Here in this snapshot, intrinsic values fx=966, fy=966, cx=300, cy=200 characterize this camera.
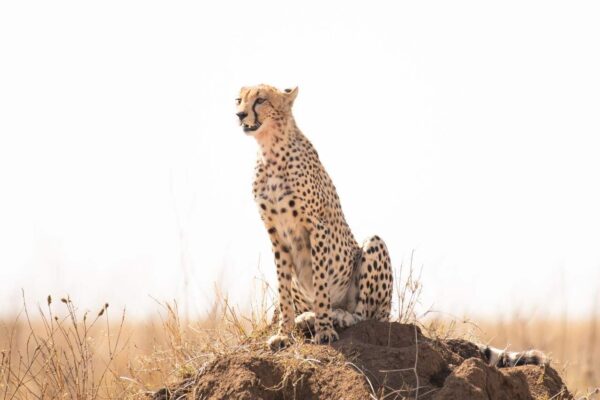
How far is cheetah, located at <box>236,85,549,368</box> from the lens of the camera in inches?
219

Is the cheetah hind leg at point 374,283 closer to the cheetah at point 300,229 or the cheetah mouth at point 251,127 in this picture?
the cheetah at point 300,229

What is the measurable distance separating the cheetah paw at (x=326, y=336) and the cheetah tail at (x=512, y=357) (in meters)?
0.96

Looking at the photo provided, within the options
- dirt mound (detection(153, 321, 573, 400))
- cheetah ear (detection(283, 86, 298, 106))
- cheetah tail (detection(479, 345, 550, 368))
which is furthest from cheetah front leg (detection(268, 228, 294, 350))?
cheetah tail (detection(479, 345, 550, 368))

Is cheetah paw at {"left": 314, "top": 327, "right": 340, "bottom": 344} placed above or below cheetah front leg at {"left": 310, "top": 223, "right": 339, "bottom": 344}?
below

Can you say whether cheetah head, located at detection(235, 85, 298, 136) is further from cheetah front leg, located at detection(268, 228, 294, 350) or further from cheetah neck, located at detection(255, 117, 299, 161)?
cheetah front leg, located at detection(268, 228, 294, 350)

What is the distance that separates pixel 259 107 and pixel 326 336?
1353mm

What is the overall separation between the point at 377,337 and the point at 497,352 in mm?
828

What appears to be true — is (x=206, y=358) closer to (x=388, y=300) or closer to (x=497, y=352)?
(x=388, y=300)

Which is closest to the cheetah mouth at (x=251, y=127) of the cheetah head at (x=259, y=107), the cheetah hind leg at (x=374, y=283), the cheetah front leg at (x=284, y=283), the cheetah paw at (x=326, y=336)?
the cheetah head at (x=259, y=107)

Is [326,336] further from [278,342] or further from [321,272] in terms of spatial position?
[321,272]

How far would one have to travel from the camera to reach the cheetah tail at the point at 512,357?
5.62 meters

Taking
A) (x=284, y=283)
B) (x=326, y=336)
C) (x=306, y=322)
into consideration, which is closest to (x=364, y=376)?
(x=326, y=336)

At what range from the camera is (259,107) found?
5.51 meters

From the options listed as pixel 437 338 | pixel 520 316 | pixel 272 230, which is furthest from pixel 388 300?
pixel 520 316
